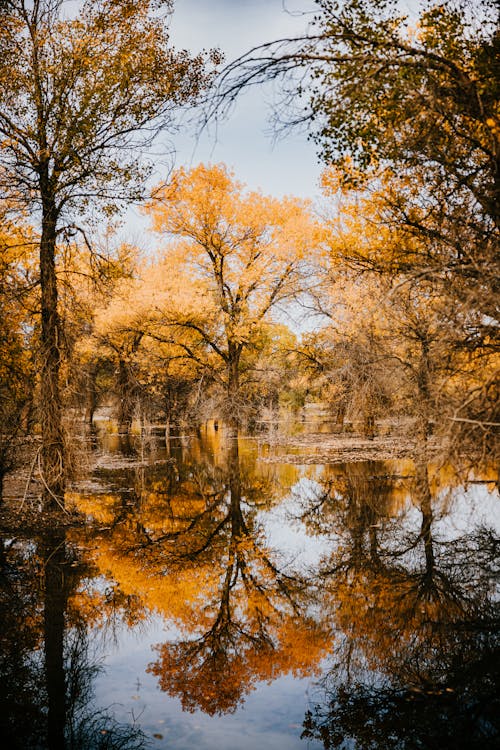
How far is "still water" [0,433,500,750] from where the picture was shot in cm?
495

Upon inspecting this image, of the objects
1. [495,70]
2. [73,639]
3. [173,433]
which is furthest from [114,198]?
[173,433]

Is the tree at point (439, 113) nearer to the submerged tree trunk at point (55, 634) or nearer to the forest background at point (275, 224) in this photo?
the forest background at point (275, 224)

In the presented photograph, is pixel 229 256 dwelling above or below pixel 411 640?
above

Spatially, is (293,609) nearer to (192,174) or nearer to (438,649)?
(438,649)

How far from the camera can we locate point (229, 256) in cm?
2877

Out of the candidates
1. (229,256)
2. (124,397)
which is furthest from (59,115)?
(124,397)

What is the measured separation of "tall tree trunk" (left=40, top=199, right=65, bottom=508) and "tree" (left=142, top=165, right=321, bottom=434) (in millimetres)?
14461

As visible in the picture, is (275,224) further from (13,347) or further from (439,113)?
(439,113)

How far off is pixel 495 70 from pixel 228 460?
18.1m

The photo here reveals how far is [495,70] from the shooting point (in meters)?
7.02

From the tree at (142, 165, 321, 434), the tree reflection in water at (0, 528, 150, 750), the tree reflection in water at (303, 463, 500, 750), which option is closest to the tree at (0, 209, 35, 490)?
the tree reflection in water at (0, 528, 150, 750)

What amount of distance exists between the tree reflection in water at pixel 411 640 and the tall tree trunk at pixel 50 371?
6.04 metres

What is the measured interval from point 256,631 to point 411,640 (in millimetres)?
1837

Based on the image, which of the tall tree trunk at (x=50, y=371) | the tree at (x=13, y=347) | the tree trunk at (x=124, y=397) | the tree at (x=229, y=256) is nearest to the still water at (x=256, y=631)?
the tall tree trunk at (x=50, y=371)
